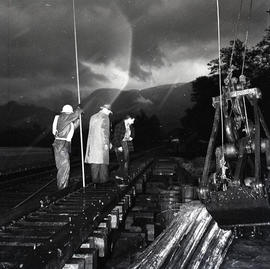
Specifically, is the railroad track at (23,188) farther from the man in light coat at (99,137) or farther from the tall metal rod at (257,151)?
the tall metal rod at (257,151)

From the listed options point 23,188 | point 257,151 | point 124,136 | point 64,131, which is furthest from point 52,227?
point 23,188

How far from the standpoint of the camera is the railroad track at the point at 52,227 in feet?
10.8

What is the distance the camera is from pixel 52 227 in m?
4.30

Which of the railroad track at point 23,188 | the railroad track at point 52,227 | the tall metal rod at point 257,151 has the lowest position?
the railroad track at point 23,188

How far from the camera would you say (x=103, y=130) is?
7.49 meters

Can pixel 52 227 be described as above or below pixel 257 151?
below

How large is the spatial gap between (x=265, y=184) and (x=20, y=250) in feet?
12.0

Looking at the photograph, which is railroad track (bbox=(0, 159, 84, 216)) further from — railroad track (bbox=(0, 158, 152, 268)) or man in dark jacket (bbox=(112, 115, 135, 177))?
man in dark jacket (bbox=(112, 115, 135, 177))

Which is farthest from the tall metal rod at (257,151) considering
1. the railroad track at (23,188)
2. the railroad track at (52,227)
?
the railroad track at (23,188)

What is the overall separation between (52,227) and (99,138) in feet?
11.2

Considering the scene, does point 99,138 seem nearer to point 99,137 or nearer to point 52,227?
point 99,137

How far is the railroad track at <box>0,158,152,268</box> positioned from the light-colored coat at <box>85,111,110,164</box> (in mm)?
930

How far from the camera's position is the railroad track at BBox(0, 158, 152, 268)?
3305 mm

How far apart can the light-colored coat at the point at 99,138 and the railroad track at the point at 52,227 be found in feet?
3.05
